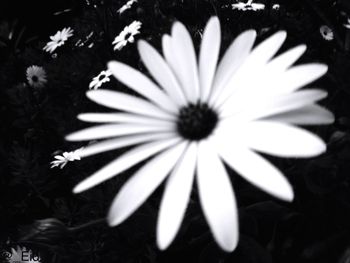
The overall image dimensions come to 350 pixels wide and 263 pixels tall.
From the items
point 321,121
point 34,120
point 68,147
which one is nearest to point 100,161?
point 68,147

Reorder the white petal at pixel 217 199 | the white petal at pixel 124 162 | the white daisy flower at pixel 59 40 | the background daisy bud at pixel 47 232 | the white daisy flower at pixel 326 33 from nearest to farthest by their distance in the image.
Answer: the white petal at pixel 217 199
the white petal at pixel 124 162
the background daisy bud at pixel 47 232
the white daisy flower at pixel 326 33
the white daisy flower at pixel 59 40

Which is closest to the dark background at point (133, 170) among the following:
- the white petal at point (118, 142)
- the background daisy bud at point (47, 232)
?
the background daisy bud at point (47, 232)

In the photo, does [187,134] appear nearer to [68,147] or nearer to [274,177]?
[274,177]

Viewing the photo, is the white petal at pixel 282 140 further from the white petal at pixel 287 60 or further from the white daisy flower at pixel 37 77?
the white daisy flower at pixel 37 77

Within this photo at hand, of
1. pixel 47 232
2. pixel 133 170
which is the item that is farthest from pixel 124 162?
pixel 133 170

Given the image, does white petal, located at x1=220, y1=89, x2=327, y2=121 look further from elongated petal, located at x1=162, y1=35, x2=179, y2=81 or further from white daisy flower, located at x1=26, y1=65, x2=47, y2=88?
white daisy flower, located at x1=26, y1=65, x2=47, y2=88

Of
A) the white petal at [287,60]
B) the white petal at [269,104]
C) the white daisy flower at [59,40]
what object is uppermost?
the white daisy flower at [59,40]
